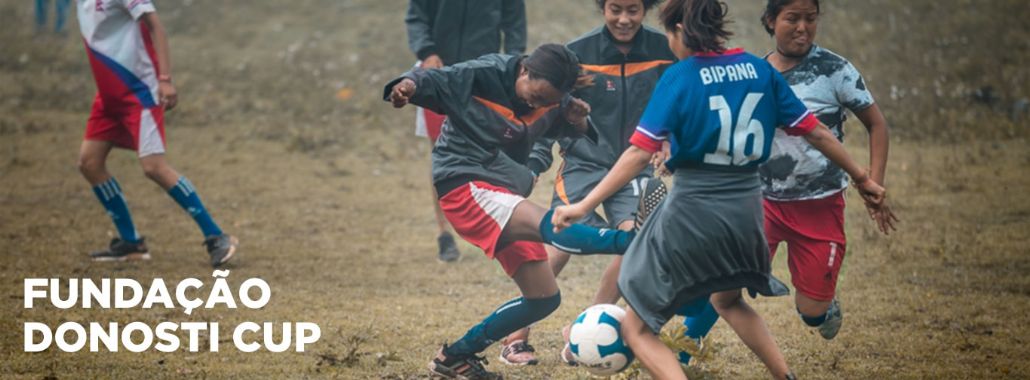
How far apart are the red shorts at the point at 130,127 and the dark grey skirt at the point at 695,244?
14.2 ft

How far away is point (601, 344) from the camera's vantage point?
15.2ft

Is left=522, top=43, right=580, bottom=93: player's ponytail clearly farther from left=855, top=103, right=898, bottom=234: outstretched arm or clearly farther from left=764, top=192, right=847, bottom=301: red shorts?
left=855, top=103, right=898, bottom=234: outstretched arm

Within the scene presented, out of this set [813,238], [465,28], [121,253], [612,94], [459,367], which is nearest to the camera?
[813,238]

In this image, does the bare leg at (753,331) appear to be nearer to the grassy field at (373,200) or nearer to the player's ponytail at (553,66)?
the grassy field at (373,200)

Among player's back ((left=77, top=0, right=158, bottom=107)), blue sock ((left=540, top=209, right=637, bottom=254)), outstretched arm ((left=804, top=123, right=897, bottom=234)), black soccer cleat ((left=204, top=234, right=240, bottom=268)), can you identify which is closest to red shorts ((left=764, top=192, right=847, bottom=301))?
outstretched arm ((left=804, top=123, right=897, bottom=234))

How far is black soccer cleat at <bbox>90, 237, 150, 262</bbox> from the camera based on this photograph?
8375 mm

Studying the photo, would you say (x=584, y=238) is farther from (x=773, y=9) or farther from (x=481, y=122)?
(x=773, y=9)

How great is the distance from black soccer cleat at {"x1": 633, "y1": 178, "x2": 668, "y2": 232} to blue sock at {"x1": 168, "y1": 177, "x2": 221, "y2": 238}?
143 inches

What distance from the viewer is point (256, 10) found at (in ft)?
60.1

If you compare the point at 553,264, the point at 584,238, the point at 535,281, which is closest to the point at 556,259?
the point at 553,264

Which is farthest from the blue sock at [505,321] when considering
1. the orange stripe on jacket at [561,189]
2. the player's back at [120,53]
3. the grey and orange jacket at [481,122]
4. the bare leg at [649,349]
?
the player's back at [120,53]

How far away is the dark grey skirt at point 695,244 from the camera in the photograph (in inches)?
172

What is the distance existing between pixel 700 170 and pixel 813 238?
1145 millimetres

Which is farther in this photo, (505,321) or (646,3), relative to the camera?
(646,3)
